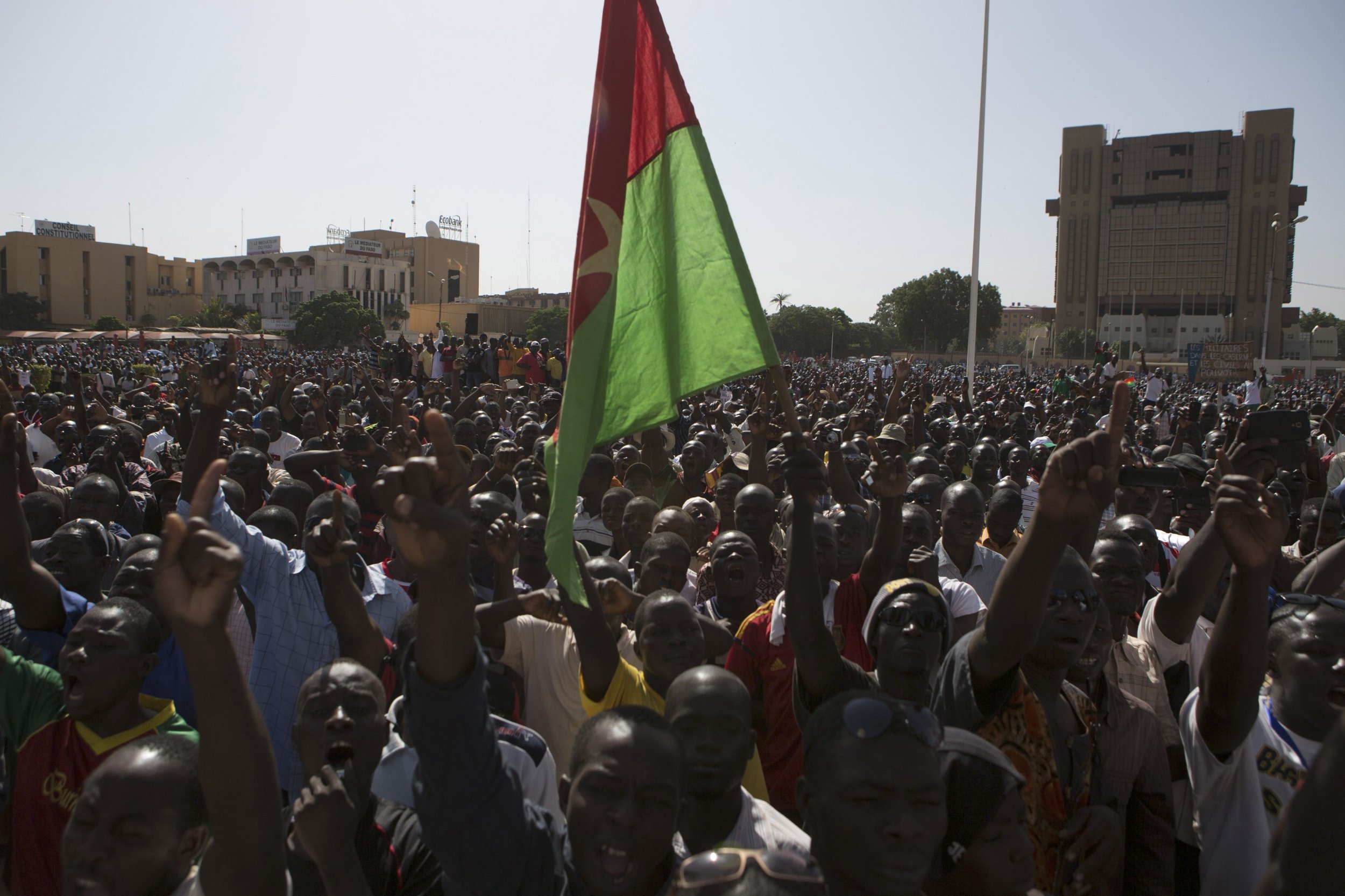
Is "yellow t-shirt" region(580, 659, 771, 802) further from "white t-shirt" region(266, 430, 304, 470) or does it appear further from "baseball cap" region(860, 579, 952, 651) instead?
"white t-shirt" region(266, 430, 304, 470)

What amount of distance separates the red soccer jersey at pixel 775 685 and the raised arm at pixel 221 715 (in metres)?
1.66

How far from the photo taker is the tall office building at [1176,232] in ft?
260

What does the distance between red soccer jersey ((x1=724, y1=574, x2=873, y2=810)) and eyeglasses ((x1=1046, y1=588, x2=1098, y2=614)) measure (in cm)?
78

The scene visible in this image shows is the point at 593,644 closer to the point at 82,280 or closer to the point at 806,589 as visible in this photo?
the point at 806,589

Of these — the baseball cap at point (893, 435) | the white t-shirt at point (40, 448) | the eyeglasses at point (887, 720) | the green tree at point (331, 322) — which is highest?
the green tree at point (331, 322)

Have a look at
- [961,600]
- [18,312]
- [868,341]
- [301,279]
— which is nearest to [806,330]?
[868,341]

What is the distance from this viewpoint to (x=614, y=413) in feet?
10.2

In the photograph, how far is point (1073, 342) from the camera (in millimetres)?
81500

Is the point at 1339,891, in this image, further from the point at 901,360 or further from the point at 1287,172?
the point at 1287,172

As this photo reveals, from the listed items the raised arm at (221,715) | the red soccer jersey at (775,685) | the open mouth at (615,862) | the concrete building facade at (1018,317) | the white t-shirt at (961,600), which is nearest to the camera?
the raised arm at (221,715)

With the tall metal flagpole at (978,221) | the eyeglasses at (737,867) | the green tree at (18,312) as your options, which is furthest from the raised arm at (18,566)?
the green tree at (18,312)

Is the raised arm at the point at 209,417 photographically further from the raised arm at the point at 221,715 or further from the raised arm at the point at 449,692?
the raised arm at the point at 449,692

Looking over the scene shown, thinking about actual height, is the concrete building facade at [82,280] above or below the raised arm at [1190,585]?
above

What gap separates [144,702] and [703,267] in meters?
2.15
